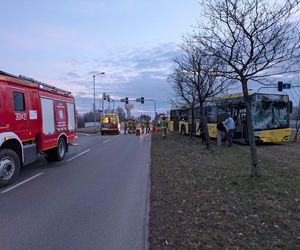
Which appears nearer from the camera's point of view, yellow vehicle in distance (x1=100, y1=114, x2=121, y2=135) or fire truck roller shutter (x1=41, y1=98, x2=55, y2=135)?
fire truck roller shutter (x1=41, y1=98, x2=55, y2=135)

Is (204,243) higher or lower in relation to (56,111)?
lower

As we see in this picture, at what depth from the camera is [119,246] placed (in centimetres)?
516

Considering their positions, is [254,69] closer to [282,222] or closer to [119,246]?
[282,222]

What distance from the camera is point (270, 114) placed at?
828 inches

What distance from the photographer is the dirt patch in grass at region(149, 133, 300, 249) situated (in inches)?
203

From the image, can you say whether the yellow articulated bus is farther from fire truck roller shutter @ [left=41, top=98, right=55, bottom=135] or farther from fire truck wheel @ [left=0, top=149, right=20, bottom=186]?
fire truck wheel @ [left=0, top=149, right=20, bottom=186]

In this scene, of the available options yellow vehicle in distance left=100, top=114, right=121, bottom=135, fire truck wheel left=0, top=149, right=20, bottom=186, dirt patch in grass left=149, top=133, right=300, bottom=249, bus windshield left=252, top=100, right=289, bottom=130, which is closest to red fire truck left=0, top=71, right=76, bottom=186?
fire truck wheel left=0, top=149, right=20, bottom=186

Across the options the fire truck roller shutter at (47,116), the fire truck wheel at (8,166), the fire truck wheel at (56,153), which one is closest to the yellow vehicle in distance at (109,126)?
the fire truck wheel at (56,153)

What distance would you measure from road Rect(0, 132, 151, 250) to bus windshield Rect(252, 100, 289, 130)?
10278mm

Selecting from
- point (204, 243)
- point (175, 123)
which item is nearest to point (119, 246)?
point (204, 243)

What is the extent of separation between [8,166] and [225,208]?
6.17m

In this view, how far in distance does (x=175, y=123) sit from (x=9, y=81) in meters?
30.5

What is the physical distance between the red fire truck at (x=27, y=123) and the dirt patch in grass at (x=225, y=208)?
3.91m

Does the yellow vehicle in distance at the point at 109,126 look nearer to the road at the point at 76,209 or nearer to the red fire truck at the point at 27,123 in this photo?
the red fire truck at the point at 27,123
